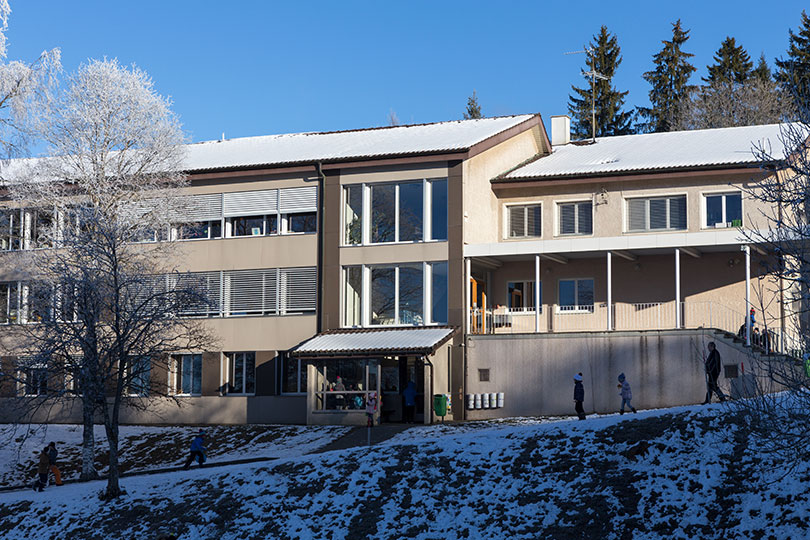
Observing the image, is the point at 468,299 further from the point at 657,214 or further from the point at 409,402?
the point at 657,214

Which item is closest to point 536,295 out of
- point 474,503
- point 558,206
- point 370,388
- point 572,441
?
point 558,206

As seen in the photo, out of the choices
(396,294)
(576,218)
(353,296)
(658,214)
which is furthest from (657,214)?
(353,296)

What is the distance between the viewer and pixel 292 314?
34.5 m

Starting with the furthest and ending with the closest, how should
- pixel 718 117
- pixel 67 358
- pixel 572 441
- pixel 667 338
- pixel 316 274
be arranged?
pixel 718 117, pixel 316 274, pixel 667 338, pixel 67 358, pixel 572 441

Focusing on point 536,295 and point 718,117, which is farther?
point 718,117

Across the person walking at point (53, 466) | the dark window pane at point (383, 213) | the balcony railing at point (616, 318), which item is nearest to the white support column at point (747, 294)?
the balcony railing at point (616, 318)

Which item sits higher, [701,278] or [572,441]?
[701,278]

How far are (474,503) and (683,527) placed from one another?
13.5 ft

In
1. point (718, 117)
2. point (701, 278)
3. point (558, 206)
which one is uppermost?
point (718, 117)

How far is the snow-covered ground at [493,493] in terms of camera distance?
664 inches

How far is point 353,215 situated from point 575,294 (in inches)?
310

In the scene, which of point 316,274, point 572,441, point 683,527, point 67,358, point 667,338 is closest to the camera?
point 683,527

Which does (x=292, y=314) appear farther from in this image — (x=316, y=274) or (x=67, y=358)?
(x=67, y=358)

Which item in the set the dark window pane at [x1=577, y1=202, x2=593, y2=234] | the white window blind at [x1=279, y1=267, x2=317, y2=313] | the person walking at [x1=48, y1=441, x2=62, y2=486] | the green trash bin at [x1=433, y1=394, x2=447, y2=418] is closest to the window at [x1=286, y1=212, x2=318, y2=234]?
the white window blind at [x1=279, y1=267, x2=317, y2=313]
